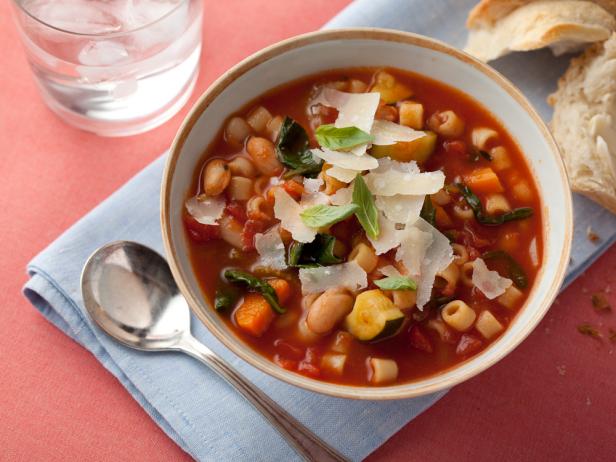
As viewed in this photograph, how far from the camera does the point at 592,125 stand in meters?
3.58

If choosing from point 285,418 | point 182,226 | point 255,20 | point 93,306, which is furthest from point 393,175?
point 255,20

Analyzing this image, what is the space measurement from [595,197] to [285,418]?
1.74 metres

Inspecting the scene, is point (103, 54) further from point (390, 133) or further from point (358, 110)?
point (390, 133)

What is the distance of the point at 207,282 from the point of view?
10.2 feet

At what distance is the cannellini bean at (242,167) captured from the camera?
3.27 metres

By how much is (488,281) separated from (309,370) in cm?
79

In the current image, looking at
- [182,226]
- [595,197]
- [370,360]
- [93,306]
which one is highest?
[182,226]

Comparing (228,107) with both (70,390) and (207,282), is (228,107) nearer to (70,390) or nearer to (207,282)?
(207,282)

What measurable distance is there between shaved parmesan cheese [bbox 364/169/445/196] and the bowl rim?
1.73ft

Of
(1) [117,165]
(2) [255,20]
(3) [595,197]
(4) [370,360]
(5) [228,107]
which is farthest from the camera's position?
(2) [255,20]

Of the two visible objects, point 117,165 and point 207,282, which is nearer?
point 207,282

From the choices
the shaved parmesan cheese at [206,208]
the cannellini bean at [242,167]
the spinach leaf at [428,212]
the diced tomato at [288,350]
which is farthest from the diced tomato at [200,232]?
the spinach leaf at [428,212]

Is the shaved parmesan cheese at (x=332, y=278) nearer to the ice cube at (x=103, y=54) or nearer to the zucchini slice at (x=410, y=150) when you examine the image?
the zucchini slice at (x=410, y=150)

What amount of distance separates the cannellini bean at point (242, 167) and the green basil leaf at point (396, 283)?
73 centimetres
